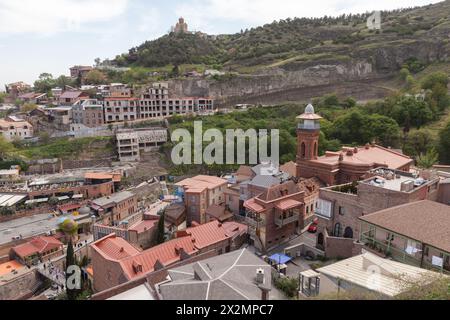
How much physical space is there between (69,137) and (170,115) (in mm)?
15153

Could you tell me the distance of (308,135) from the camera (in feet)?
90.2

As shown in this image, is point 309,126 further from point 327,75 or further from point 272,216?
point 327,75

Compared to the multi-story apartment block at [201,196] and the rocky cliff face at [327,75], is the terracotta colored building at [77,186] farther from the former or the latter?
the rocky cliff face at [327,75]

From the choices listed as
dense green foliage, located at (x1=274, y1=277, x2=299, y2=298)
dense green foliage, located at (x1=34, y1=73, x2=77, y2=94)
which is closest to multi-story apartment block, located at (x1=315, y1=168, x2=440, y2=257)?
dense green foliage, located at (x1=274, y1=277, x2=299, y2=298)

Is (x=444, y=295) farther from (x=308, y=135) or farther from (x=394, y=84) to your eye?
(x=394, y=84)

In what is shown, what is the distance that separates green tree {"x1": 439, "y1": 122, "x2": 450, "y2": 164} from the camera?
35.9m

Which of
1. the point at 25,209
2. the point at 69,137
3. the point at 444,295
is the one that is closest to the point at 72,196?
the point at 25,209

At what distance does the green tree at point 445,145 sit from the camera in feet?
118

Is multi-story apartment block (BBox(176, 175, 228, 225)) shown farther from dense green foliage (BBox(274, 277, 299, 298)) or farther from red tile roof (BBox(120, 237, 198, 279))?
dense green foliage (BBox(274, 277, 299, 298))

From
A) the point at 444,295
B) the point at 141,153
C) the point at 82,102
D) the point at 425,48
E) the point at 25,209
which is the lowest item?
the point at 25,209

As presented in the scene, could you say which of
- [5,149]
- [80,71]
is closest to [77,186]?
[5,149]

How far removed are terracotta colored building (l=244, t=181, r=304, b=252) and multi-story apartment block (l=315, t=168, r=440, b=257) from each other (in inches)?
76.8

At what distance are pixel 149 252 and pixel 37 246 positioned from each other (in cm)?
1319

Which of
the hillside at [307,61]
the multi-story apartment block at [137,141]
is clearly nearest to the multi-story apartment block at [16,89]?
the hillside at [307,61]
